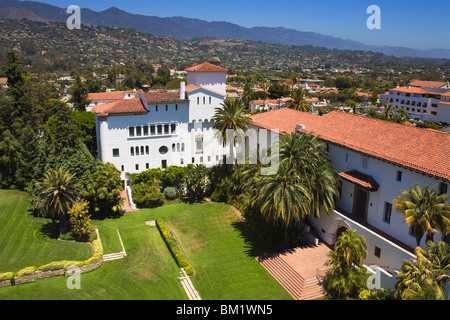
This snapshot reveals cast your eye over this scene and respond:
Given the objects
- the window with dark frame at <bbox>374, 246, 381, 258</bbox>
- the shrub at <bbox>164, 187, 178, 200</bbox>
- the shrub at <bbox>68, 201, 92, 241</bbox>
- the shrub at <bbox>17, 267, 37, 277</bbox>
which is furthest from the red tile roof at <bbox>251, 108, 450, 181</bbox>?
the shrub at <bbox>17, 267, 37, 277</bbox>

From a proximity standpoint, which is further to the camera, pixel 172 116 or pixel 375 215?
pixel 172 116

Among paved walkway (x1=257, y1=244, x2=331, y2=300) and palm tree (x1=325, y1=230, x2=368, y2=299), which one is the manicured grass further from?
palm tree (x1=325, y1=230, x2=368, y2=299)

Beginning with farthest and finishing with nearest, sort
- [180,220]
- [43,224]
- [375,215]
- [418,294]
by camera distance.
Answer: [180,220] < [43,224] < [375,215] < [418,294]

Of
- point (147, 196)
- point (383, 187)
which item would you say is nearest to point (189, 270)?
point (147, 196)

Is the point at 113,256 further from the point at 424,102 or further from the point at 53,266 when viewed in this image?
the point at 424,102

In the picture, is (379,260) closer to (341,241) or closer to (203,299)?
(341,241)
